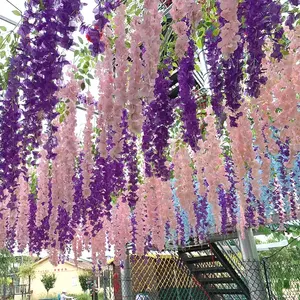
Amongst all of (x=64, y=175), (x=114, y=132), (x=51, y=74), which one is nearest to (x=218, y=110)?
(x=114, y=132)

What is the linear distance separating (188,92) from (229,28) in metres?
0.35

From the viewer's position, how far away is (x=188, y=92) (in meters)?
1.46

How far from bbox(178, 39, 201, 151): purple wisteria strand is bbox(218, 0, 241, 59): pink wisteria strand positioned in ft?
0.85

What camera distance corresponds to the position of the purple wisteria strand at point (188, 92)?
1.42 meters

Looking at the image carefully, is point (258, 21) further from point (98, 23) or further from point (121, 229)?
point (121, 229)

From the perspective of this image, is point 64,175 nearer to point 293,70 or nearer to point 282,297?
point 293,70

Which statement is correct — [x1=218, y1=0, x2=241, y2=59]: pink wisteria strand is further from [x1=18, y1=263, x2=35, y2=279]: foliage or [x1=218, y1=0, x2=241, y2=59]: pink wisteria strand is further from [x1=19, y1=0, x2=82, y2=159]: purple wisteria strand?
[x1=18, y1=263, x2=35, y2=279]: foliage

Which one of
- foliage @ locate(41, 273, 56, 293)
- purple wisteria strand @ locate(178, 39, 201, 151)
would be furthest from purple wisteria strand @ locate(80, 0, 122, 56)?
foliage @ locate(41, 273, 56, 293)

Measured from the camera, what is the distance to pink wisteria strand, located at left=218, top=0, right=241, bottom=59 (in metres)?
1.16

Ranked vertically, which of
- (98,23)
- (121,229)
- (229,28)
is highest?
(98,23)

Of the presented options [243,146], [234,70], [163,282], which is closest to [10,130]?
[234,70]

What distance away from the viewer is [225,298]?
253 inches

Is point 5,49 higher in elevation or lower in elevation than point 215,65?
higher

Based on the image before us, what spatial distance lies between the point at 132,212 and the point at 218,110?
10.3ft
